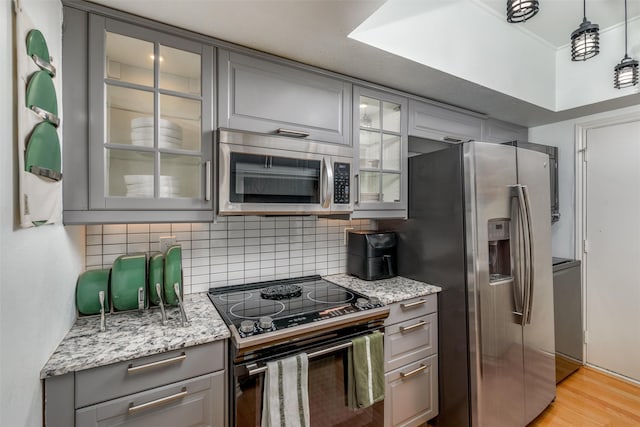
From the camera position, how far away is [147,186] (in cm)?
127

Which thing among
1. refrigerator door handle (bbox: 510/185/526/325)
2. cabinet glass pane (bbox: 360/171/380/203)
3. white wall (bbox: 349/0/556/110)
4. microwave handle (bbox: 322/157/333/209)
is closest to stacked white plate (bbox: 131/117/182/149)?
microwave handle (bbox: 322/157/333/209)

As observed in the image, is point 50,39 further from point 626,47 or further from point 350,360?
point 626,47

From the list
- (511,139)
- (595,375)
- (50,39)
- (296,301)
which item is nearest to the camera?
(50,39)

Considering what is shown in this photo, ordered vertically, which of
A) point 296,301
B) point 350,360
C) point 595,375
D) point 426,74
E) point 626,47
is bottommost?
point 595,375

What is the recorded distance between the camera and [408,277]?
2043mm

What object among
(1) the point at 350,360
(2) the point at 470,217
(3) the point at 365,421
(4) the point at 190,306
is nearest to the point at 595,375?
(2) the point at 470,217

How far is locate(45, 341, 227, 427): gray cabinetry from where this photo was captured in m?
0.94

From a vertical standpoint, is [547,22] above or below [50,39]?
above

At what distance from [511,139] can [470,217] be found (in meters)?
1.71

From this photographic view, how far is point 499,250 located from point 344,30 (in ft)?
5.25

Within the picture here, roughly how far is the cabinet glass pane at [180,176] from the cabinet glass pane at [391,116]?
4.06ft

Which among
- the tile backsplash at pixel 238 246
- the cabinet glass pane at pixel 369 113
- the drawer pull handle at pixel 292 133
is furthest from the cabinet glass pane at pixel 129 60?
the cabinet glass pane at pixel 369 113

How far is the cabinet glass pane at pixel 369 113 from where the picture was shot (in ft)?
6.13

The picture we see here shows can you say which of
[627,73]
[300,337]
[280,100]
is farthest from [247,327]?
[627,73]
